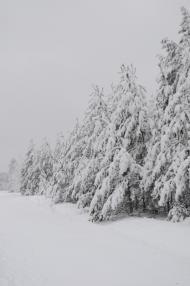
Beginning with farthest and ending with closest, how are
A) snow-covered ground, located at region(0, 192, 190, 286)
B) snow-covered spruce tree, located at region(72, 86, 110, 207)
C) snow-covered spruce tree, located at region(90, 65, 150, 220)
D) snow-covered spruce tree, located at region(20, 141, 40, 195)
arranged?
snow-covered spruce tree, located at region(20, 141, 40, 195), snow-covered spruce tree, located at region(72, 86, 110, 207), snow-covered spruce tree, located at region(90, 65, 150, 220), snow-covered ground, located at region(0, 192, 190, 286)

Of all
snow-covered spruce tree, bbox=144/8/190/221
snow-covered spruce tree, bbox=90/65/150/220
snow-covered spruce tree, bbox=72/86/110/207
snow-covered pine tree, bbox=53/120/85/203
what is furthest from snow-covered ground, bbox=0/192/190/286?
snow-covered pine tree, bbox=53/120/85/203

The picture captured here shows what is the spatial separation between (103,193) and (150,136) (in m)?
5.83

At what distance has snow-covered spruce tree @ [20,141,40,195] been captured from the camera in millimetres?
55675

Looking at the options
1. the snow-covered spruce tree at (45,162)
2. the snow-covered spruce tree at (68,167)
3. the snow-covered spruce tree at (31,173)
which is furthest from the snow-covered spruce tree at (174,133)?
the snow-covered spruce tree at (31,173)

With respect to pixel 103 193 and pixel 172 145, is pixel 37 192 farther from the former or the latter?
pixel 172 145

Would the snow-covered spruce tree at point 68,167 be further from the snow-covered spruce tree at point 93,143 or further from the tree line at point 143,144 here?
the snow-covered spruce tree at point 93,143

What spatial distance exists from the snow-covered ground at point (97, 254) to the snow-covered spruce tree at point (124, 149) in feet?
6.27

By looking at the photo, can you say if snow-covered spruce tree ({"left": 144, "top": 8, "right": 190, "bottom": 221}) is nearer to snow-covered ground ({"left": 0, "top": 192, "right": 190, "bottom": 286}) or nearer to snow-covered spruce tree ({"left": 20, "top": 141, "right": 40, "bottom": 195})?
snow-covered ground ({"left": 0, "top": 192, "right": 190, "bottom": 286})

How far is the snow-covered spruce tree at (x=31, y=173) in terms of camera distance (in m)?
55.7

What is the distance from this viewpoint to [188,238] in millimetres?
13914

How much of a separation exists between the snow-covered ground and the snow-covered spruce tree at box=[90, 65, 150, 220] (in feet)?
6.27

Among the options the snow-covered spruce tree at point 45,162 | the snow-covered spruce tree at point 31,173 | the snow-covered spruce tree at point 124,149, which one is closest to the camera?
the snow-covered spruce tree at point 124,149

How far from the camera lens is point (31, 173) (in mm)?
56156

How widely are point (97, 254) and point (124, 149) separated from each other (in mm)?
8706
